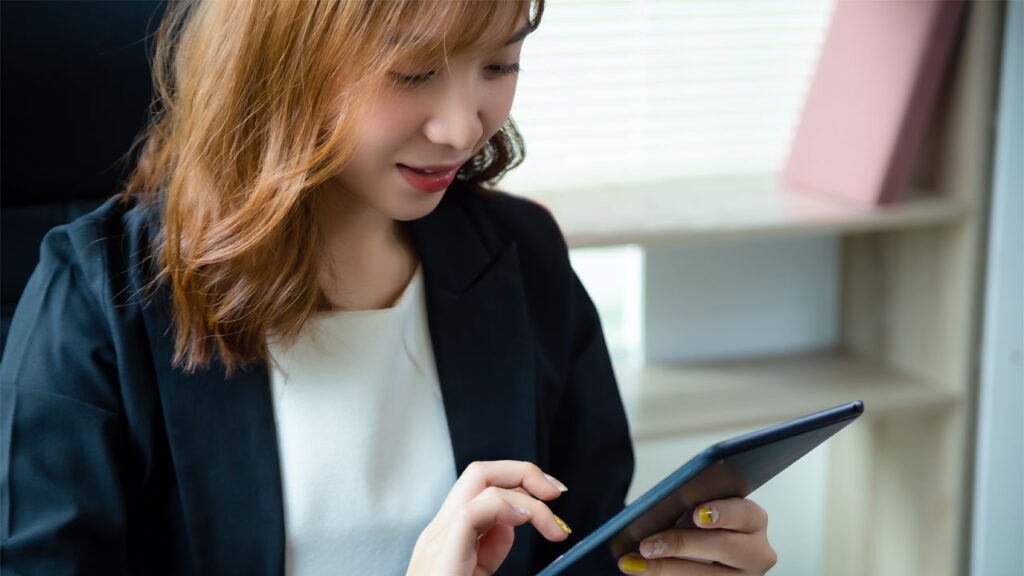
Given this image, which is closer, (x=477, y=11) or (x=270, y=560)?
(x=477, y=11)

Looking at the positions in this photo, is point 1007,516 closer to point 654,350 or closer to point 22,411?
point 654,350

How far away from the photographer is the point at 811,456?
2080 millimetres

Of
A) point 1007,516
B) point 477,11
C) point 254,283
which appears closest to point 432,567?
point 254,283

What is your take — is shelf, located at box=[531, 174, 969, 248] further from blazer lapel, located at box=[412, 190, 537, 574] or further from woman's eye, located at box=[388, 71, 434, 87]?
woman's eye, located at box=[388, 71, 434, 87]

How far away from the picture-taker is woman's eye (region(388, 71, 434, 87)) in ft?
2.65

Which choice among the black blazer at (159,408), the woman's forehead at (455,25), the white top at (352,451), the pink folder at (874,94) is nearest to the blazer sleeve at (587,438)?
the black blazer at (159,408)

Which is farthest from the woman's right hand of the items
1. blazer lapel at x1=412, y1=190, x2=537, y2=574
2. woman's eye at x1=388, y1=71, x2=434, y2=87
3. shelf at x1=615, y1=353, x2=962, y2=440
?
shelf at x1=615, y1=353, x2=962, y2=440

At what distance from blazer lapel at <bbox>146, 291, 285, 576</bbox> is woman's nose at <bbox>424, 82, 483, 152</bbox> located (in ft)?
0.99

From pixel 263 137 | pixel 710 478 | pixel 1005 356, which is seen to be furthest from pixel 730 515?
pixel 1005 356

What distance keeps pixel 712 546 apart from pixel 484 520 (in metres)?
0.20

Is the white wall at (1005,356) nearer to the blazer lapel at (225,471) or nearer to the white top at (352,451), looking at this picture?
the white top at (352,451)

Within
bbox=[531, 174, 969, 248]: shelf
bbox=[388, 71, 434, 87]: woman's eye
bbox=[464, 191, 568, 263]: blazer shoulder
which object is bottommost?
bbox=[531, 174, 969, 248]: shelf

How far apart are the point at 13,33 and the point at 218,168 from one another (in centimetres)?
27

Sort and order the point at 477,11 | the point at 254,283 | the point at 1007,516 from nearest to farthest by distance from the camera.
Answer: the point at 477,11
the point at 254,283
the point at 1007,516
